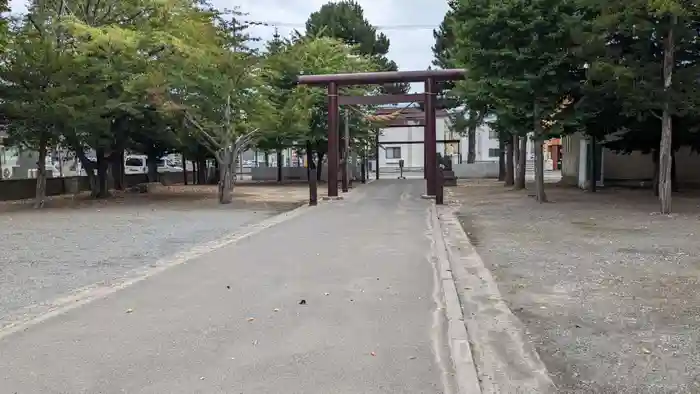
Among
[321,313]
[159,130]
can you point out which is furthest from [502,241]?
[159,130]

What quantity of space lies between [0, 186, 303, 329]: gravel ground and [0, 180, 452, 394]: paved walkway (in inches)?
39.0

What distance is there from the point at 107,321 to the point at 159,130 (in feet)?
64.5

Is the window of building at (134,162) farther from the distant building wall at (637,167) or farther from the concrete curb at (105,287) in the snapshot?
the concrete curb at (105,287)

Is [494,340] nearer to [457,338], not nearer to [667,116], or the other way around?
[457,338]

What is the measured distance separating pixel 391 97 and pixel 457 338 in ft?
63.3

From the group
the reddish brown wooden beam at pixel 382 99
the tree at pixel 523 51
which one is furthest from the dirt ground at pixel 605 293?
the reddish brown wooden beam at pixel 382 99

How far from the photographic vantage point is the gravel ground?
305 inches

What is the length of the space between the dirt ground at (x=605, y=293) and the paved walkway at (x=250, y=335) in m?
0.95

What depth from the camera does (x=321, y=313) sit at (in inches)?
241

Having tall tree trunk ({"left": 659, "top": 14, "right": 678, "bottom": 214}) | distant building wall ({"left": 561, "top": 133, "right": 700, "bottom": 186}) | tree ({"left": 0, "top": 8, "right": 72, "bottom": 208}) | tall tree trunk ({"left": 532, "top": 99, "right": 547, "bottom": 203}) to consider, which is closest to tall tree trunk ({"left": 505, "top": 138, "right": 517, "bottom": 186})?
distant building wall ({"left": 561, "top": 133, "right": 700, "bottom": 186})

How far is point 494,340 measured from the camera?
5.34 meters

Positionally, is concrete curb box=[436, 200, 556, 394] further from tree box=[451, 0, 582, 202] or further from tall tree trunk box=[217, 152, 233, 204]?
tall tree trunk box=[217, 152, 233, 204]

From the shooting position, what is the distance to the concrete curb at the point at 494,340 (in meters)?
4.36

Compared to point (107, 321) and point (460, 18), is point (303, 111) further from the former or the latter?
point (107, 321)
